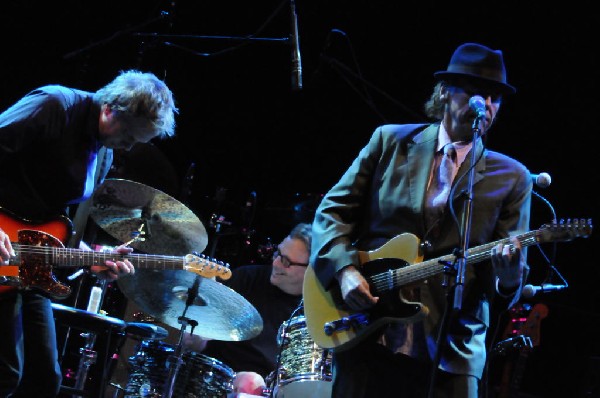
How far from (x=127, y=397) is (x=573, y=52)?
537 centimetres

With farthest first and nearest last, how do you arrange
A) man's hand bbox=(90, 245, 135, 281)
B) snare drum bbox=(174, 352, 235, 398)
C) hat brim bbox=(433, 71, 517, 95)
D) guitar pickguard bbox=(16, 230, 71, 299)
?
snare drum bbox=(174, 352, 235, 398)
man's hand bbox=(90, 245, 135, 281)
guitar pickguard bbox=(16, 230, 71, 299)
hat brim bbox=(433, 71, 517, 95)

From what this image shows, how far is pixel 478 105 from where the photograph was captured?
2.96 meters

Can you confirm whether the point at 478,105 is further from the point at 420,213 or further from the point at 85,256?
the point at 85,256

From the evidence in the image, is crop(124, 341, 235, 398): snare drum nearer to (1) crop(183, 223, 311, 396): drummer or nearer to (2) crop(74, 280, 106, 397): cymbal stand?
(2) crop(74, 280, 106, 397): cymbal stand

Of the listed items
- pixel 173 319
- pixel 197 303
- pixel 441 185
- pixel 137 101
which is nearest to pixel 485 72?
pixel 441 185

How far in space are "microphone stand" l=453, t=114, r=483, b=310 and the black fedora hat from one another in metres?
0.39

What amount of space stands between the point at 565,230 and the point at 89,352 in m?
4.08

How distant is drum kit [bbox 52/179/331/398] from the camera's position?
4930 millimetres

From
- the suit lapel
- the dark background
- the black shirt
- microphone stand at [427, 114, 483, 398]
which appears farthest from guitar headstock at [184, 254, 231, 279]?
microphone stand at [427, 114, 483, 398]

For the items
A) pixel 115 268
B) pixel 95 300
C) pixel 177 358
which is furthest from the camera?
pixel 95 300

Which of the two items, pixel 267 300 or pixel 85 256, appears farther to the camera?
pixel 267 300

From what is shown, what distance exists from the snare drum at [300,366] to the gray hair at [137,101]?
1.71 m

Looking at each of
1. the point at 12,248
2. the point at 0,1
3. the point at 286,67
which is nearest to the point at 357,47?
the point at 286,67

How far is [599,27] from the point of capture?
6902 millimetres
